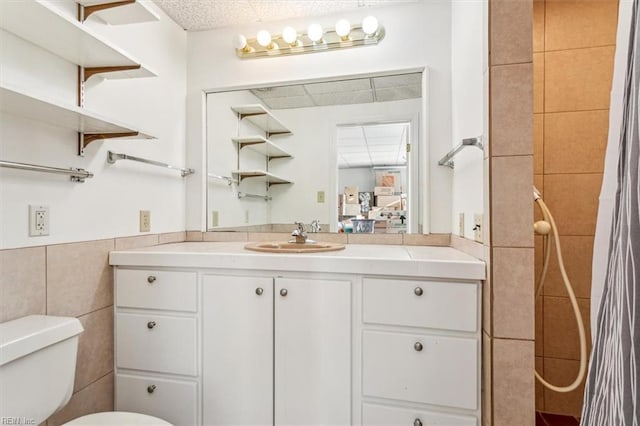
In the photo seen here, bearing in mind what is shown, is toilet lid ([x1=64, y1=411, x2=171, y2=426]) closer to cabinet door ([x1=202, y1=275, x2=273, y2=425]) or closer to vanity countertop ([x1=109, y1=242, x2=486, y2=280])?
cabinet door ([x1=202, y1=275, x2=273, y2=425])

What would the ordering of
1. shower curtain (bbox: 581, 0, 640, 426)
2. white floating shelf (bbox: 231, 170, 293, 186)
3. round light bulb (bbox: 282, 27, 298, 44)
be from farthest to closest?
white floating shelf (bbox: 231, 170, 293, 186)
round light bulb (bbox: 282, 27, 298, 44)
shower curtain (bbox: 581, 0, 640, 426)

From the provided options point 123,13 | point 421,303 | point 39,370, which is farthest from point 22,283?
point 421,303

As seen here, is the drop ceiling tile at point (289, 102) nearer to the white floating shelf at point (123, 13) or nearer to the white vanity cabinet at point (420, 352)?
the white floating shelf at point (123, 13)

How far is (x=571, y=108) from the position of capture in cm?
157

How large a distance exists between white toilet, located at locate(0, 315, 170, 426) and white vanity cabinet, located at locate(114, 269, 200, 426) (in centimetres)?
29

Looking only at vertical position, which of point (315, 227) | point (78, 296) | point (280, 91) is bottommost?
point (78, 296)

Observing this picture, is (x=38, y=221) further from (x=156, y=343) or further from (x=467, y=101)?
(x=467, y=101)

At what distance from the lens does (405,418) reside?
3.75 feet

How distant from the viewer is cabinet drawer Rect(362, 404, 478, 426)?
3.61ft

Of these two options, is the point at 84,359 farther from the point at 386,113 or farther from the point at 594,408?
the point at 386,113

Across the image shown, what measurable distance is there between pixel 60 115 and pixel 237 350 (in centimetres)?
107

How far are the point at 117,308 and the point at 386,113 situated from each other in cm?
165

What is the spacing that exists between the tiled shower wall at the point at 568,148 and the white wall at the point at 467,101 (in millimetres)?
422

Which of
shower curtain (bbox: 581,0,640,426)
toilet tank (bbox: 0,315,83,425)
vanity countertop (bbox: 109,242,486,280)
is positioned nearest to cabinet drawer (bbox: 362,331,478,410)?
vanity countertop (bbox: 109,242,486,280)
